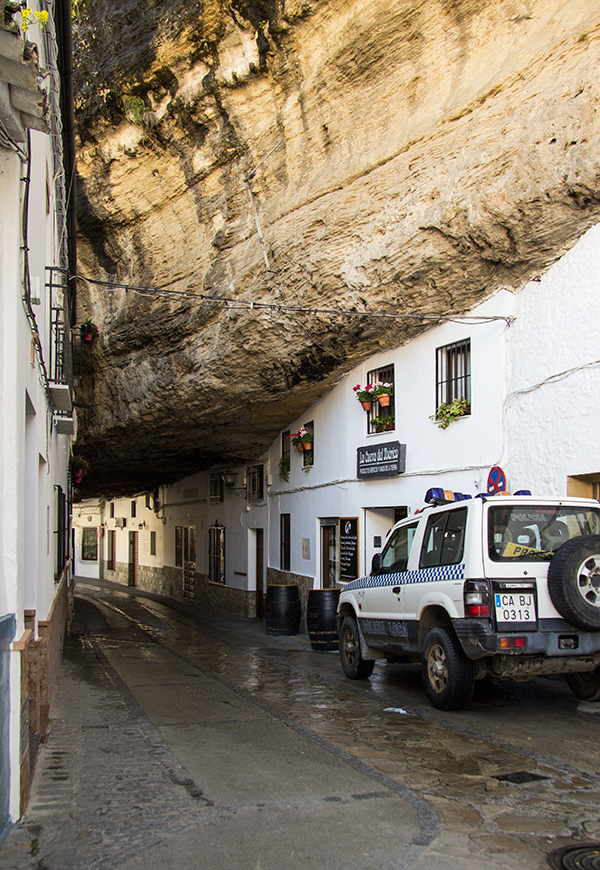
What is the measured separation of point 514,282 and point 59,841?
876 centimetres

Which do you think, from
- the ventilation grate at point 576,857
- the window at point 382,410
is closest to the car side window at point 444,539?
the ventilation grate at point 576,857

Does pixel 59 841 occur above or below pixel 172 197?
below

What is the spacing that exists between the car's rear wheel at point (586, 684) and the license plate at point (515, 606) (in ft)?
4.33

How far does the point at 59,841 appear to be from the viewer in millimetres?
4352

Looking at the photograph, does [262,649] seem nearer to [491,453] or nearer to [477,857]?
[491,453]

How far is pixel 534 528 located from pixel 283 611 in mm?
9301

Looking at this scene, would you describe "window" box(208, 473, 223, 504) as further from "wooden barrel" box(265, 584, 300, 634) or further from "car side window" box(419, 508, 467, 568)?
"car side window" box(419, 508, 467, 568)

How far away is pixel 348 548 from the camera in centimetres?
1416

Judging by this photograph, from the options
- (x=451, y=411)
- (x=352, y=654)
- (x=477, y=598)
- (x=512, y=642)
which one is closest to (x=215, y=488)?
(x=451, y=411)

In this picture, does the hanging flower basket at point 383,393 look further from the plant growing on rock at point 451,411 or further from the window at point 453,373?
the plant growing on rock at point 451,411

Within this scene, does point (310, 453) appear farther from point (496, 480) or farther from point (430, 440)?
point (496, 480)

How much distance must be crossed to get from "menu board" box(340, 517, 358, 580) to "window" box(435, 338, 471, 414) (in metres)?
3.34

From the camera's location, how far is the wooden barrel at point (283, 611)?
15.8m

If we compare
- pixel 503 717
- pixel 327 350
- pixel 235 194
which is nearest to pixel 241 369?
pixel 327 350
